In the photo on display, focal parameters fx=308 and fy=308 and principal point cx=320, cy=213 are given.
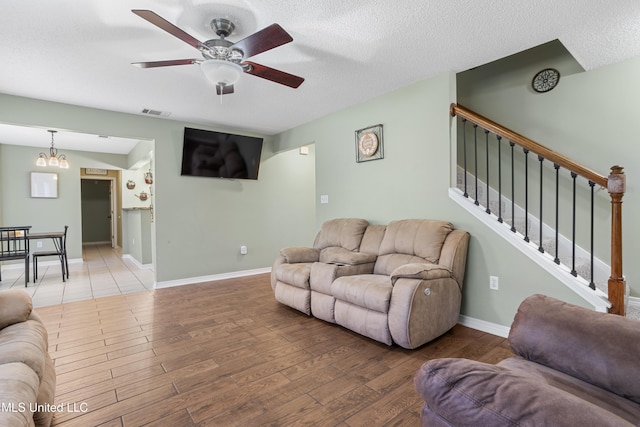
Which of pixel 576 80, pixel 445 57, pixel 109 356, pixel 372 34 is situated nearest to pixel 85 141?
pixel 109 356

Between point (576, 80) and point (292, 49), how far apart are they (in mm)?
2759

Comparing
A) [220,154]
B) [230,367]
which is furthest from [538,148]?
[220,154]

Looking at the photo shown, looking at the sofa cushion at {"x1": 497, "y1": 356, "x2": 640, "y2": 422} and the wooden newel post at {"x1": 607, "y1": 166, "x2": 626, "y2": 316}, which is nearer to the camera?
the sofa cushion at {"x1": 497, "y1": 356, "x2": 640, "y2": 422}

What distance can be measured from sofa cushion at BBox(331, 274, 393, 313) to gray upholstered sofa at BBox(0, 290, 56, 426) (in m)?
1.87

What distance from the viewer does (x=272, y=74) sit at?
2.24m

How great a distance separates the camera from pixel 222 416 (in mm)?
1594

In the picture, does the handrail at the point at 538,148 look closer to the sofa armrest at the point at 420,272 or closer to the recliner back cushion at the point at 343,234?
the sofa armrest at the point at 420,272

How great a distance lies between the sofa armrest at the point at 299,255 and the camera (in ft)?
11.4

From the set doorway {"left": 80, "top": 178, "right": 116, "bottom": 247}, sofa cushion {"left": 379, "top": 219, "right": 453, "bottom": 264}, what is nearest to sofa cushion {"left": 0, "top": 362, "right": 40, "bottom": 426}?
sofa cushion {"left": 379, "top": 219, "right": 453, "bottom": 264}

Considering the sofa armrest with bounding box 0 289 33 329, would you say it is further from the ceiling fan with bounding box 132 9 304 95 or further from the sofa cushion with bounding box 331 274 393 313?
the sofa cushion with bounding box 331 274 393 313

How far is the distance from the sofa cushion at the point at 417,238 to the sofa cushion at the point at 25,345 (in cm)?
256

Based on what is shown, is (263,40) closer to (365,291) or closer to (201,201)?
(365,291)

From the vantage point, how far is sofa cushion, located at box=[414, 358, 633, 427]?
0.62 m

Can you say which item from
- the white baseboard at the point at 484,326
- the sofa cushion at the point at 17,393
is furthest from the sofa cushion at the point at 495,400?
the white baseboard at the point at 484,326
